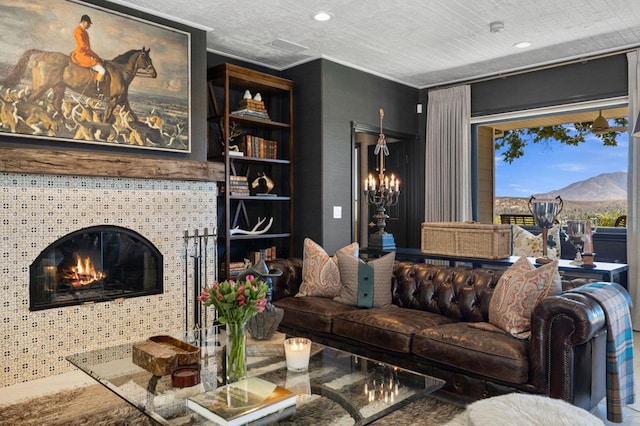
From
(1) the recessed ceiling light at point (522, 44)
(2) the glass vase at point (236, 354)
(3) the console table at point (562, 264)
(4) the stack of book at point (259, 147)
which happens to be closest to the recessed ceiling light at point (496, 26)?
(1) the recessed ceiling light at point (522, 44)

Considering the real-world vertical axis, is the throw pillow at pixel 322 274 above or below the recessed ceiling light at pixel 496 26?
below

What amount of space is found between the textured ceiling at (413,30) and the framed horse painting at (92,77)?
292mm

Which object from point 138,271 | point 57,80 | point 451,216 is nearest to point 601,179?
point 451,216

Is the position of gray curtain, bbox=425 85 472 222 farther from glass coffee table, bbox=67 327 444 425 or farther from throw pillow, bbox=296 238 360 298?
glass coffee table, bbox=67 327 444 425

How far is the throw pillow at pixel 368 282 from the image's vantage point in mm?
3791

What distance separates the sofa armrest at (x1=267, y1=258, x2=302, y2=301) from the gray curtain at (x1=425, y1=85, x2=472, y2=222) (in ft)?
7.96

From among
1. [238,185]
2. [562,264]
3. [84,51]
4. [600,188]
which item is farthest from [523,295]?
[600,188]

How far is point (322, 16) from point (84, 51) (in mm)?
1837

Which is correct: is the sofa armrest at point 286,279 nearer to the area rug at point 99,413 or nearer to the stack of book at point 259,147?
the stack of book at point 259,147

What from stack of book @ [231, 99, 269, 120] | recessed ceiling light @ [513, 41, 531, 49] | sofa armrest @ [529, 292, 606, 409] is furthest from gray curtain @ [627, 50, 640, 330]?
stack of book @ [231, 99, 269, 120]

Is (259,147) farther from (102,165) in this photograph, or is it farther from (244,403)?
(244,403)

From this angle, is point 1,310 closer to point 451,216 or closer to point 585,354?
point 585,354

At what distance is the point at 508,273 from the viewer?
3.08 m

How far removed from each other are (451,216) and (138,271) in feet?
Answer: 11.9
